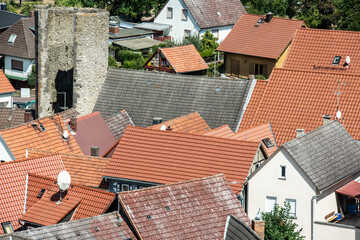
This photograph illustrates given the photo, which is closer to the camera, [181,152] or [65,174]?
[65,174]

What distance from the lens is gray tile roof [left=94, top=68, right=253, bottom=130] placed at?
43.1 m

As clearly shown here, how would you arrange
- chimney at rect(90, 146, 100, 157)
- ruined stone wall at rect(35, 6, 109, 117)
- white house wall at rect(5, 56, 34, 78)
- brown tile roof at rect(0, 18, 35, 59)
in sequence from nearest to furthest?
chimney at rect(90, 146, 100, 157) → ruined stone wall at rect(35, 6, 109, 117) → white house wall at rect(5, 56, 34, 78) → brown tile roof at rect(0, 18, 35, 59)

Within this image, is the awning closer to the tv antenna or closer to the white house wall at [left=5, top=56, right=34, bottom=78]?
the tv antenna

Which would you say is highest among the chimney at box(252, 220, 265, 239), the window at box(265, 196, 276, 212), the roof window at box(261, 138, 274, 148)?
the chimney at box(252, 220, 265, 239)

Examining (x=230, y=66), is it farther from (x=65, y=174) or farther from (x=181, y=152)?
(x=65, y=174)

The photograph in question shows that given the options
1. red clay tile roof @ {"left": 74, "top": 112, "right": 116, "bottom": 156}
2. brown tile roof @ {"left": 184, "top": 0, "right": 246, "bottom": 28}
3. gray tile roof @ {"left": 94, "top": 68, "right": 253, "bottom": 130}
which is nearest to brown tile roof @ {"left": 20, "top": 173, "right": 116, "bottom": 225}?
red clay tile roof @ {"left": 74, "top": 112, "right": 116, "bottom": 156}

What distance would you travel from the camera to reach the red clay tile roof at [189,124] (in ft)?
127

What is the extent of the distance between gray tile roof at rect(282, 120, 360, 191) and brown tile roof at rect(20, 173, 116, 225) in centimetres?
712

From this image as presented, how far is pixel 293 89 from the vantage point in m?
42.8

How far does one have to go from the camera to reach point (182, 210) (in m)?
27.4

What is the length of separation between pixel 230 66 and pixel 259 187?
30246 millimetres

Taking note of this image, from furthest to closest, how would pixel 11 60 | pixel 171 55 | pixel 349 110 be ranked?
pixel 11 60 < pixel 171 55 < pixel 349 110

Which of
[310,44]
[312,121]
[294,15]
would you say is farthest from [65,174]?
[294,15]

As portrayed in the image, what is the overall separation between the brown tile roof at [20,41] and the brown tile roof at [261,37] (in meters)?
16.0
